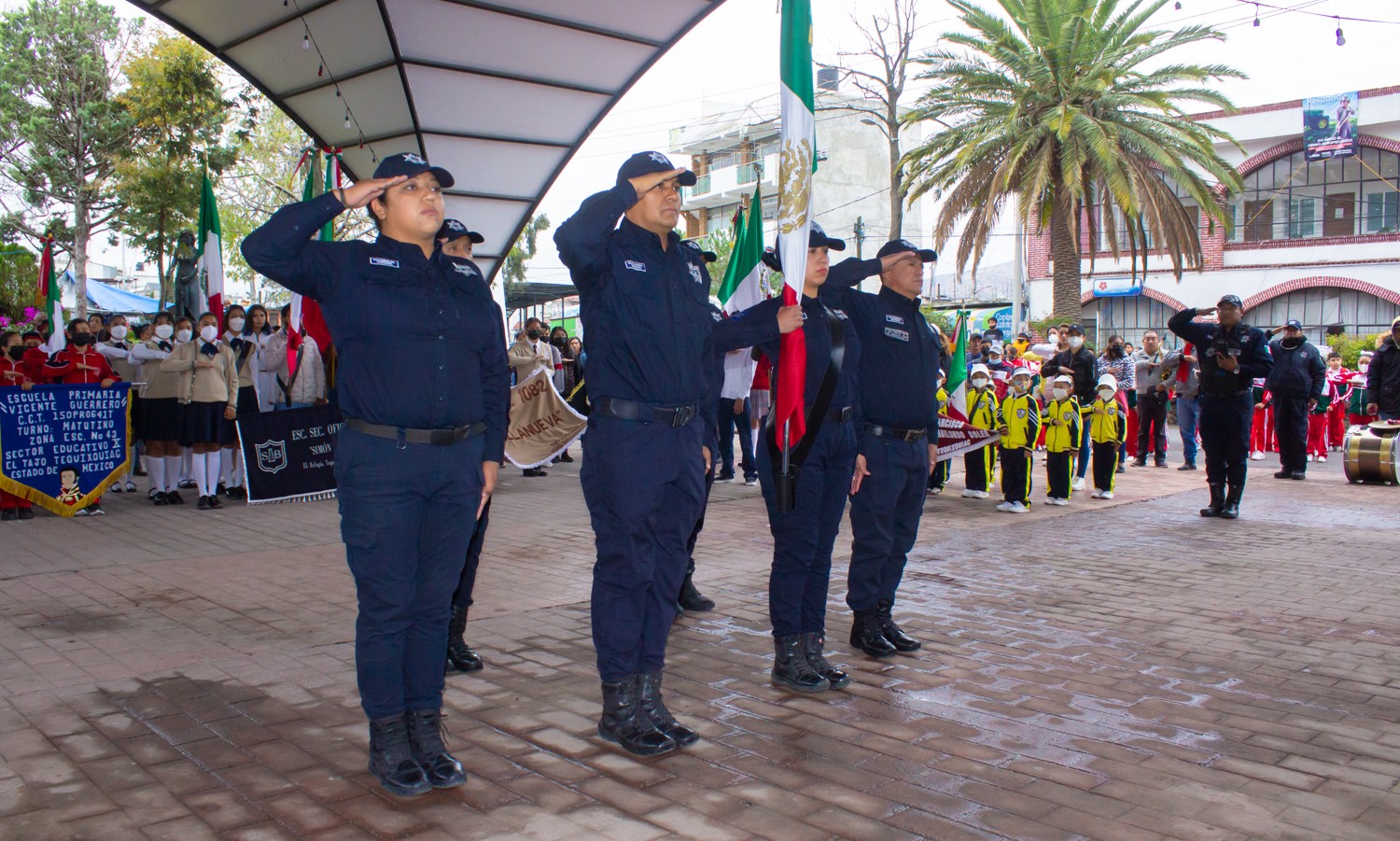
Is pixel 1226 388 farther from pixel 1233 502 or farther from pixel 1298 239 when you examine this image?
pixel 1298 239

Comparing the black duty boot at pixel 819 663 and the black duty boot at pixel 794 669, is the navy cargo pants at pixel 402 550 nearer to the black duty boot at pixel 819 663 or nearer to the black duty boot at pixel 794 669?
the black duty boot at pixel 794 669

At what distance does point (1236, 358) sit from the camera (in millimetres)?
9891

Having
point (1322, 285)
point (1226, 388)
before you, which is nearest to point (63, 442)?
point (1226, 388)

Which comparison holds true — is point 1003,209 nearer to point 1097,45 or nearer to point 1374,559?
point 1097,45

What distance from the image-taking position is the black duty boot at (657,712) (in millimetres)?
4043

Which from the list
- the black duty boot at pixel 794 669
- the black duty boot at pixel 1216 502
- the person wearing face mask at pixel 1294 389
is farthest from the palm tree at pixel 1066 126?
the black duty boot at pixel 794 669

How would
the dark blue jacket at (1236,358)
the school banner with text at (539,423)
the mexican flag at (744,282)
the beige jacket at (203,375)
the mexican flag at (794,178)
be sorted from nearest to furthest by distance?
the mexican flag at (794,178) → the mexican flag at (744,282) → the dark blue jacket at (1236,358) → the beige jacket at (203,375) → the school banner with text at (539,423)

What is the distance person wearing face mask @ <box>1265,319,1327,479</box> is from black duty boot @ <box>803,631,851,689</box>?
10372 mm

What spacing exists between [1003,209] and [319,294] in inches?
828

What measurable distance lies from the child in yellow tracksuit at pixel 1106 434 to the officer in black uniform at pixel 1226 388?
1377mm

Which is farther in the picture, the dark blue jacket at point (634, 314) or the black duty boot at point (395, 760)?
the dark blue jacket at point (634, 314)

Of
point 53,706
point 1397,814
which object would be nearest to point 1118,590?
point 1397,814

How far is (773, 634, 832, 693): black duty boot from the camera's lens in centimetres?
473

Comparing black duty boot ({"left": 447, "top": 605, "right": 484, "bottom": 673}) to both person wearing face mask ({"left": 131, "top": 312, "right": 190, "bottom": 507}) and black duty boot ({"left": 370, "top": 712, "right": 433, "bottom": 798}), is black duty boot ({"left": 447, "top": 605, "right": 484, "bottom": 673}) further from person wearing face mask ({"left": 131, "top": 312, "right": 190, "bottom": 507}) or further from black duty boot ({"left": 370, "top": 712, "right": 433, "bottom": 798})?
person wearing face mask ({"left": 131, "top": 312, "right": 190, "bottom": 507})
